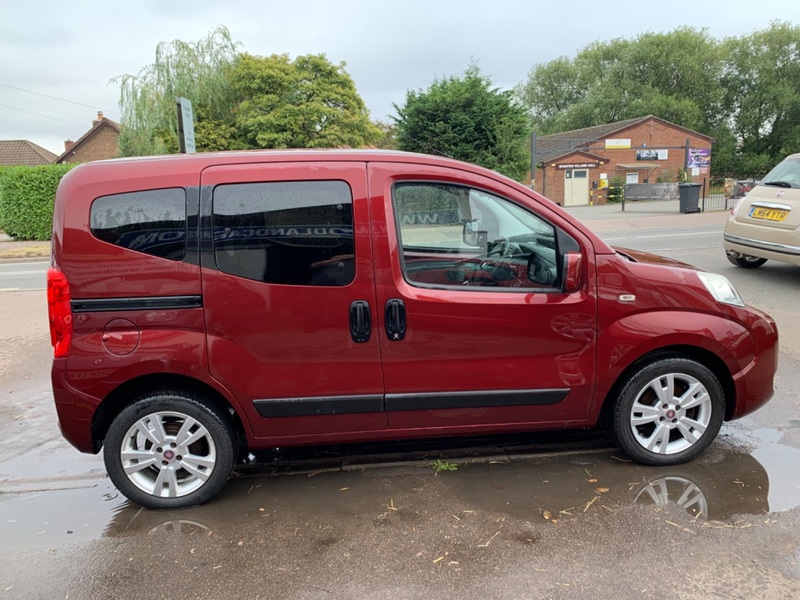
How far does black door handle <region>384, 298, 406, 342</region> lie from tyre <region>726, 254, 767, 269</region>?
8118mm

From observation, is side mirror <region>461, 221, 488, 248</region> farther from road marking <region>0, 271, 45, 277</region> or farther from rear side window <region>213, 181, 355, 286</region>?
road marking <region>0, 271, 45, 277</region>

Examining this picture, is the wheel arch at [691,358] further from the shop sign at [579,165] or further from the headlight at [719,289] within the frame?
the shop sign at [579,165]

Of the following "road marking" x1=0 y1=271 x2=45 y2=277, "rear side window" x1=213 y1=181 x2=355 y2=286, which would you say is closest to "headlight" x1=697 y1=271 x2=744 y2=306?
"rear side window" x1=213 y1=181 x2=355 y2=286

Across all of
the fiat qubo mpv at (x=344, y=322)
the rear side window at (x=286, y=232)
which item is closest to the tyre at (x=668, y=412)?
the fiat qubo mpv at (x=344, y=322)

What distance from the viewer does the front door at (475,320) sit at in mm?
3154

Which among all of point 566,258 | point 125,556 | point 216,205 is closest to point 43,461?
point 125,556

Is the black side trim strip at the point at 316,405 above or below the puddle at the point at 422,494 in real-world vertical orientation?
above

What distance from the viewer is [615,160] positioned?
4178 centimetres

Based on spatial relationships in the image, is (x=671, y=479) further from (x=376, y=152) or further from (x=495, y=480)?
(x=376, y=152)

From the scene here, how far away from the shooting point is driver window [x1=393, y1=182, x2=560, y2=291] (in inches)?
130

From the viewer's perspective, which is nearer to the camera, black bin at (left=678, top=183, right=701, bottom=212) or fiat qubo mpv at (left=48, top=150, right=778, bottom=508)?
fiat qubo mpv at (left=48, top=150, right=778, bottom=508)

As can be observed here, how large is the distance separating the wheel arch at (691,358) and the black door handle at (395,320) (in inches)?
50.4

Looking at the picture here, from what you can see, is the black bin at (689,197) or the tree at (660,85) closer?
the black bin at (689,197)

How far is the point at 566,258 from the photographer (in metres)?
3.20
